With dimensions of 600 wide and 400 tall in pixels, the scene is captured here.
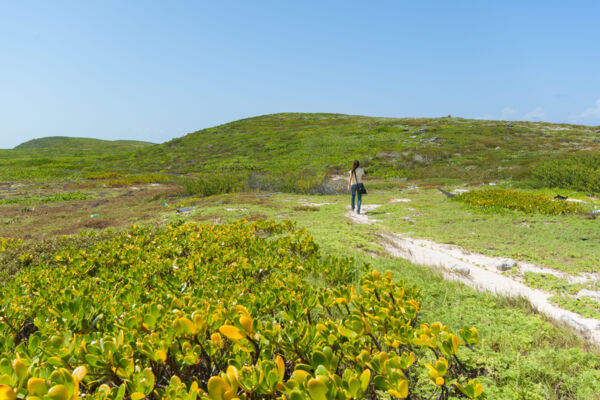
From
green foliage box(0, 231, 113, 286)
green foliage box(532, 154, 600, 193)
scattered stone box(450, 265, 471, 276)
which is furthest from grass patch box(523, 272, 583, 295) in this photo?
green foliage box(532, 154, 600, 193)

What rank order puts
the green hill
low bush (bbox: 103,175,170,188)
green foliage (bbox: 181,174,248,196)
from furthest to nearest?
the green hill < low bush (bbox: 103,175,170,188) < green foliage (bbox: 181,174,248,196)

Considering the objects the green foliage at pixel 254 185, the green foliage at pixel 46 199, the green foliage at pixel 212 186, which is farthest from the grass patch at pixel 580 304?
the green foliage at pixel 46 199

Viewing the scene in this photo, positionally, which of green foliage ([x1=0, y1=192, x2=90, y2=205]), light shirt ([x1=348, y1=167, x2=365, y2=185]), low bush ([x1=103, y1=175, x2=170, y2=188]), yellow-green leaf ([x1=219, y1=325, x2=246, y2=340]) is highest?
light shirt ([x1=348, y1=167, x2=365, y2=185])

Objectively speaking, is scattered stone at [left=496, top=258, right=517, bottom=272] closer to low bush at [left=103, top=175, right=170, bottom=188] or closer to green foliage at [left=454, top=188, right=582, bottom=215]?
green foliage at [left=454, top=188, right=582, bottom=215]

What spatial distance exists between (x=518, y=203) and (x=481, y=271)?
6023 mm

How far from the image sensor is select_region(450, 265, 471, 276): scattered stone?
5254 millimetres

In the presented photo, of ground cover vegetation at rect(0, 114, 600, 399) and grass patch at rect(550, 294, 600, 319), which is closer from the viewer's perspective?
ground cover vegetation at rect(0, 114, 600, 399)

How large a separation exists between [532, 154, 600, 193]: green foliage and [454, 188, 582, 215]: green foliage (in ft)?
11.2

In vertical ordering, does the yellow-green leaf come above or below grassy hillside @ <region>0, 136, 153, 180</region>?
below

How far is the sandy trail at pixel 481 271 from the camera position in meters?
3.75

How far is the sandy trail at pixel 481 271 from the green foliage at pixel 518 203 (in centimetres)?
446

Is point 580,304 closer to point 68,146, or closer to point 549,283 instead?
point 549,283

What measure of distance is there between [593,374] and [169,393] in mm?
2702

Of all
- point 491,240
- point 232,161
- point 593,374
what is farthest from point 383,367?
point 232,161
